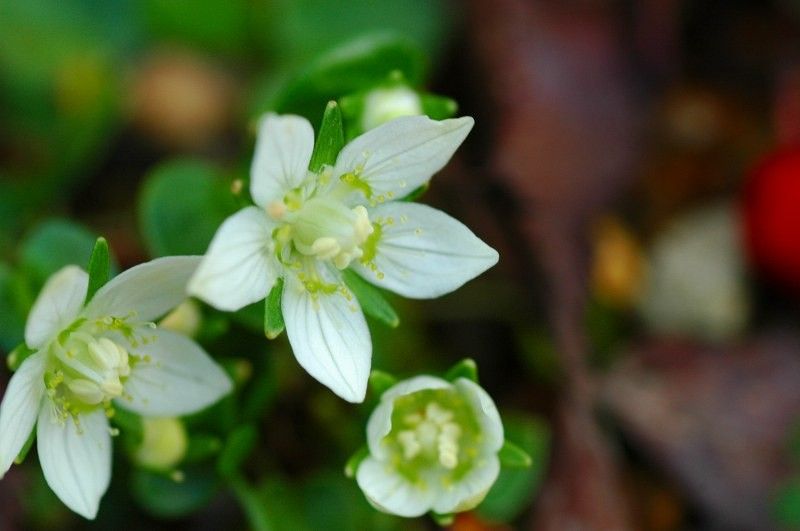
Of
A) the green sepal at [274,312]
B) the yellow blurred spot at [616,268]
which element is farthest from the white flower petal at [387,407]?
the yellow blurred spot at [616,268]

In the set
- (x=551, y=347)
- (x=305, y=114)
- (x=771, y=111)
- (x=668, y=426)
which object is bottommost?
(x=668, y=426)

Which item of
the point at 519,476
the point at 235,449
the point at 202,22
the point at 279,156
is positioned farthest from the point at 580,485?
the point at 202,22

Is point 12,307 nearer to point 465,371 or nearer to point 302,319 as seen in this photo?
point 302,319

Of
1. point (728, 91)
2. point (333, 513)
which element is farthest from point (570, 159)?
point (333, 513)

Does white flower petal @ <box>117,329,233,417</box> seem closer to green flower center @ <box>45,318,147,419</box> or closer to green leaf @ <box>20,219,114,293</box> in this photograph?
green flower center @ <box>45,318,147,419</box>

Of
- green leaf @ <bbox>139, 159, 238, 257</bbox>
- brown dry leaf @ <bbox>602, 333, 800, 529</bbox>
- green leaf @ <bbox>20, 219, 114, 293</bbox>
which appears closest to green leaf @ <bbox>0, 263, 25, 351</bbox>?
green leaf @ <bbox>20, 219, 114, 293</bbox>

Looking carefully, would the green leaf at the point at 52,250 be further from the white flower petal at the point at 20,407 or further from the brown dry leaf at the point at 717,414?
the brown dry leaf at the point at 717,414

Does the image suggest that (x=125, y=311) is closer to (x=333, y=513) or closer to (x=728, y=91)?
(x=333, y=513)
